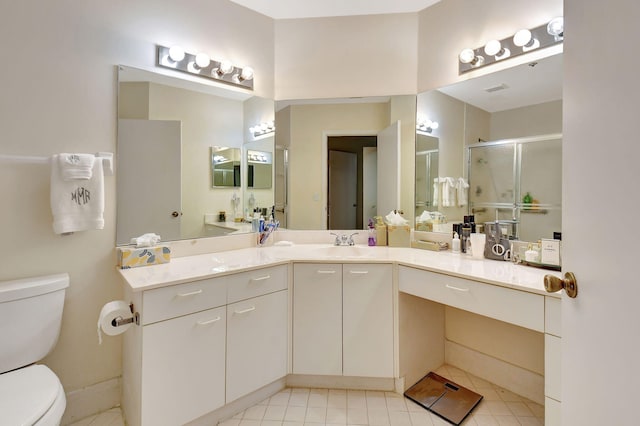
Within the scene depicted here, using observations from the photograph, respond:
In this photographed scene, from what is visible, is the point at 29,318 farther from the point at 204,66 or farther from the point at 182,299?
the point at 204,66

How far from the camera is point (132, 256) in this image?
1.68m

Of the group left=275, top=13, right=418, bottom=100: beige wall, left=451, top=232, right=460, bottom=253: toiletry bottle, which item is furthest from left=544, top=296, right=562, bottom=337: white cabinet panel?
left=275, top=13, right=418, bottom=100: beige wall

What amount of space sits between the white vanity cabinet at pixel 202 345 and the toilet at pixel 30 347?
12.5 inches

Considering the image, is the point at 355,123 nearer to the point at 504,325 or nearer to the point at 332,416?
the point at 504,325

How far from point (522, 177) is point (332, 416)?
173 centimetres

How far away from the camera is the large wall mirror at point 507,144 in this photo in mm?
1702

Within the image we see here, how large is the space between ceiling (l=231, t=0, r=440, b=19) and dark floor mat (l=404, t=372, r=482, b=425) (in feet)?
8.55

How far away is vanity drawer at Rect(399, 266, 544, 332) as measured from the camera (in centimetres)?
134

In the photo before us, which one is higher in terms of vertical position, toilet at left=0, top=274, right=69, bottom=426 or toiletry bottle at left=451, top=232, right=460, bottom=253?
toiletry bottle at left=451, top=232, right=460, bottom=253

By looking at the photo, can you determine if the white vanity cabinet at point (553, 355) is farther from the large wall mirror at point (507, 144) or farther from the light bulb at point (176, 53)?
the light bulb at point (176, 53)

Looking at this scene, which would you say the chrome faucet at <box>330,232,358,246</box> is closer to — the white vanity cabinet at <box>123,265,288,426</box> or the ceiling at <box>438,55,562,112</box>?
the white vanity cabinet at <box>123,265,288,426</box>

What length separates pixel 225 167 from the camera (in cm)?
217

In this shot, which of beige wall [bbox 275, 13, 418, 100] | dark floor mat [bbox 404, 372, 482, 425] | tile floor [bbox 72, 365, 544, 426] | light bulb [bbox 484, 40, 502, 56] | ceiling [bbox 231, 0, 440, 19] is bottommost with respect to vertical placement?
tile floor [bbox 72, 365, 544, 426]

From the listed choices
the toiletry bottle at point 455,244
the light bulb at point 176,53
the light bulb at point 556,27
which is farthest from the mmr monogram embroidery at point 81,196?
the light bulb at point 556,27
